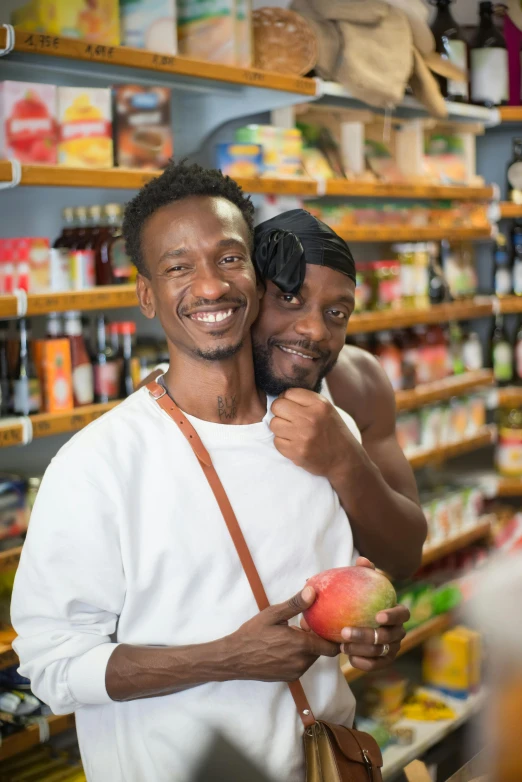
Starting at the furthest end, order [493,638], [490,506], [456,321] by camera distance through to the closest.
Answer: [490,506] < [456,321] < [493,638]

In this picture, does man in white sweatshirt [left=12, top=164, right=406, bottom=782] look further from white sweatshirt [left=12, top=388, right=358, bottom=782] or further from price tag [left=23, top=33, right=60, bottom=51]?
price tag [left=23, top=33, right=60, bottom=51]

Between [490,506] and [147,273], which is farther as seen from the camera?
[490,506]

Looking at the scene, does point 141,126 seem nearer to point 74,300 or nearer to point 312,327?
point 74,300

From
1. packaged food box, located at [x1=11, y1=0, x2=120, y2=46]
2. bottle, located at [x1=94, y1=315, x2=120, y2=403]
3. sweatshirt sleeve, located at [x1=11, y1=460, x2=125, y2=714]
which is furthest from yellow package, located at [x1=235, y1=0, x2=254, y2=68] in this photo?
sweatshirt sleeve, located at [x1=11, y1=460, x2=125, y2=714]

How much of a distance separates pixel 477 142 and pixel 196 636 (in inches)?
178

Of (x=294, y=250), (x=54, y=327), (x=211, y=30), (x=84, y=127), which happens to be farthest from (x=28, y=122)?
(x=294, y=250)

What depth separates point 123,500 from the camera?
4.79 feet

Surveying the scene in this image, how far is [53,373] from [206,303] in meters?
1.16

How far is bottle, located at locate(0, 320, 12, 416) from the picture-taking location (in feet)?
8.38

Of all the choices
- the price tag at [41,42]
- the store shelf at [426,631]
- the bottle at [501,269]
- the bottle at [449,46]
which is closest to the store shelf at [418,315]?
the bottle at [501,269]

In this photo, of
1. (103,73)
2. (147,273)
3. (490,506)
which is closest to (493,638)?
(147,273)

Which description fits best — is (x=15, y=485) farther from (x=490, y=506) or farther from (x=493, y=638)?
(x=490, y=506)

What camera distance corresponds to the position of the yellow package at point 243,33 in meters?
2.96

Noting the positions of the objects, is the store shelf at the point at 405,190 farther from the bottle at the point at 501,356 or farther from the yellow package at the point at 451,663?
the yellow package at the point at 451,663
